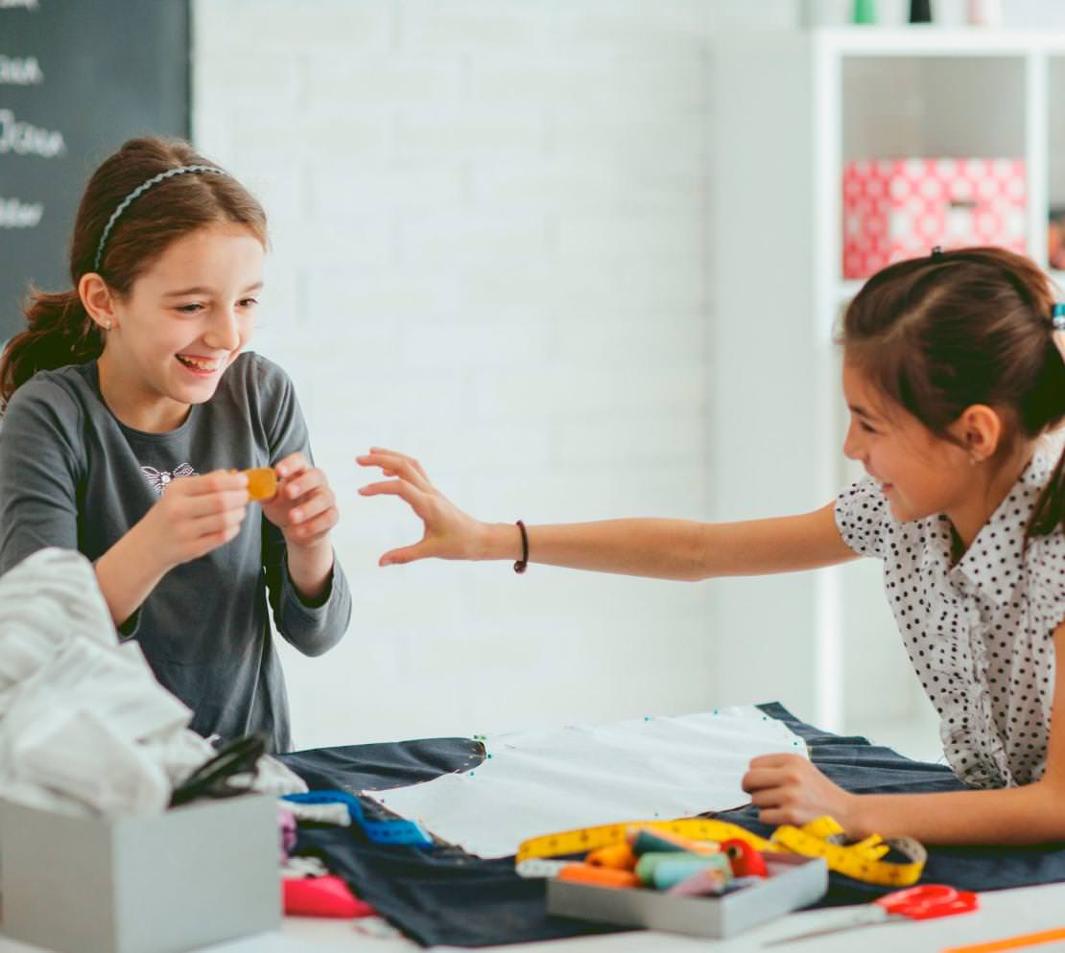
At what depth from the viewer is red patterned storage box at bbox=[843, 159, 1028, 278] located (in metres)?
3.08

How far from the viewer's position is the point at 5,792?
107cm

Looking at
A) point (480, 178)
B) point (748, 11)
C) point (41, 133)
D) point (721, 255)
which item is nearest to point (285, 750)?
point (41, 133)

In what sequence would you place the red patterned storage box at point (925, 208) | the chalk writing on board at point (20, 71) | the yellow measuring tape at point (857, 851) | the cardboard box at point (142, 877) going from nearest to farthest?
the cardboard box at point (142, 877), the yellow measuring tape at point (857, 851), the chalk writing on board at point (20, 71), the red patterned storage box at point (925, 208)

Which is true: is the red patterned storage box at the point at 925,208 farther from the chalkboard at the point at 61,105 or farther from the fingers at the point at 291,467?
the fingers at the point at 291,467

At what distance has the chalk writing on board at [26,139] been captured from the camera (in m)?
2.65

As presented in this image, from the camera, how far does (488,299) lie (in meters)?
3.09

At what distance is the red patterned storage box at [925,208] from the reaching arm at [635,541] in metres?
1.53

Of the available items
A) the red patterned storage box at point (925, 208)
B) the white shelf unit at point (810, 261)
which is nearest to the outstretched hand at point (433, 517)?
the white shelf unit at point (810, 261)

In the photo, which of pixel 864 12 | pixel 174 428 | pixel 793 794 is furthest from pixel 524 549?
pixel 864 12

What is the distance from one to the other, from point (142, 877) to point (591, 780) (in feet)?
1.70

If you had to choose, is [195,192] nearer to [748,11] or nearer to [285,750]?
[285,750]

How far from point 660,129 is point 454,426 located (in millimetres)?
713

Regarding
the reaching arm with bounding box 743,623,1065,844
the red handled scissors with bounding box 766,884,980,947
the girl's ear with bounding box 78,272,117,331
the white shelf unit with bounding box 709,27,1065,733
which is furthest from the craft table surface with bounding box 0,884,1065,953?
the white shelf unit with bounding box 709,27,1065,733

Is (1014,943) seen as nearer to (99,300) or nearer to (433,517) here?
(433,517)
